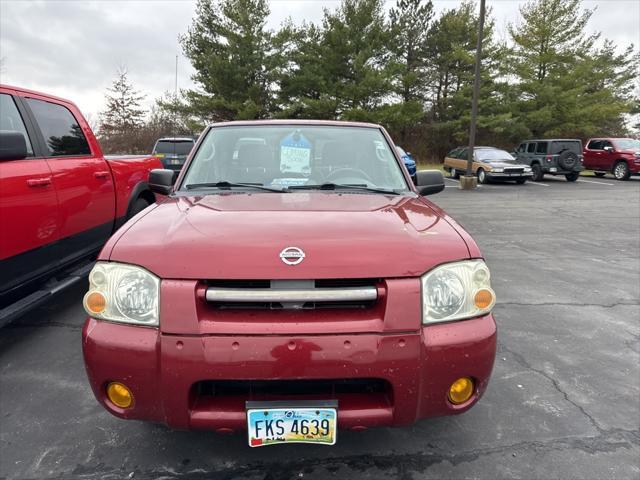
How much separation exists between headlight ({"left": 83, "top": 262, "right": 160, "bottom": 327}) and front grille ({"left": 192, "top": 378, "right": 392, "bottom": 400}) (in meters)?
0.37

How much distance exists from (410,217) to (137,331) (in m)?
1.38

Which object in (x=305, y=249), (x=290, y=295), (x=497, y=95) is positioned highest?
(x=497, y=95)

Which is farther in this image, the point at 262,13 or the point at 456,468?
the point at 262,13

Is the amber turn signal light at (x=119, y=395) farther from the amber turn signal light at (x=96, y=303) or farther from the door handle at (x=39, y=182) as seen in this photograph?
the door handle at (x=39, y=182)

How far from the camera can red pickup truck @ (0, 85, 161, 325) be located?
3.07m

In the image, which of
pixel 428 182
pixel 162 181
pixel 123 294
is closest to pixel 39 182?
pixel 162 181

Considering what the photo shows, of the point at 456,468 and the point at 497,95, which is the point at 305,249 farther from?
the point at 497,95

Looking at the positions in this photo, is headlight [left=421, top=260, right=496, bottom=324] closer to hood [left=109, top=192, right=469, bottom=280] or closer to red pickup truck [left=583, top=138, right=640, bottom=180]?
hood [left=109, top=192, right=469, bottom=280]

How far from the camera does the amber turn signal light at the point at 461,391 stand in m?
1.91

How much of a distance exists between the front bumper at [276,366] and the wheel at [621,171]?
72.8 feet

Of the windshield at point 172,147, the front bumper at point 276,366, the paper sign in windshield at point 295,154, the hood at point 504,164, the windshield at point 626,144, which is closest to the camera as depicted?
the front bumper at point 276,366

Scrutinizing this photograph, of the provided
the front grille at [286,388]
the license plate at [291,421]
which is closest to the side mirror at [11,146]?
the front grille at [286,388]

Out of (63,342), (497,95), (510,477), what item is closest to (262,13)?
(497,95)

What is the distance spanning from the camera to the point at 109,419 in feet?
8.46
